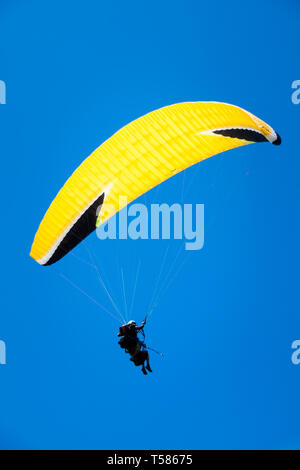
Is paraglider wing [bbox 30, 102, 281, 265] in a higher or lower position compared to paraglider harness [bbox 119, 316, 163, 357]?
higher

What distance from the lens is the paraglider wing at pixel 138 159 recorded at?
26.1ft

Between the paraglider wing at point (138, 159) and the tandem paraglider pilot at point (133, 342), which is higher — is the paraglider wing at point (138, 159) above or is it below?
above

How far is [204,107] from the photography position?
8.00m

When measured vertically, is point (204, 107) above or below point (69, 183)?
above

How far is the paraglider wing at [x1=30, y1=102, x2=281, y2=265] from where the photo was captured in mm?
7961

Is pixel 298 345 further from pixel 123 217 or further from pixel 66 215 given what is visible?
pixel 66 215

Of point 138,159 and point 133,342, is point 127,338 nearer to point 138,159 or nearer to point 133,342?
point 133,342

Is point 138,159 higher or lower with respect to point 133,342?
higher

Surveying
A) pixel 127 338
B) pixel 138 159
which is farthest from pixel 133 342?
pixel 138 159

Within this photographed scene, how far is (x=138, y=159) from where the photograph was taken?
800 cm

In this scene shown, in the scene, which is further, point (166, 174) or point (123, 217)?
point (123, 217)
